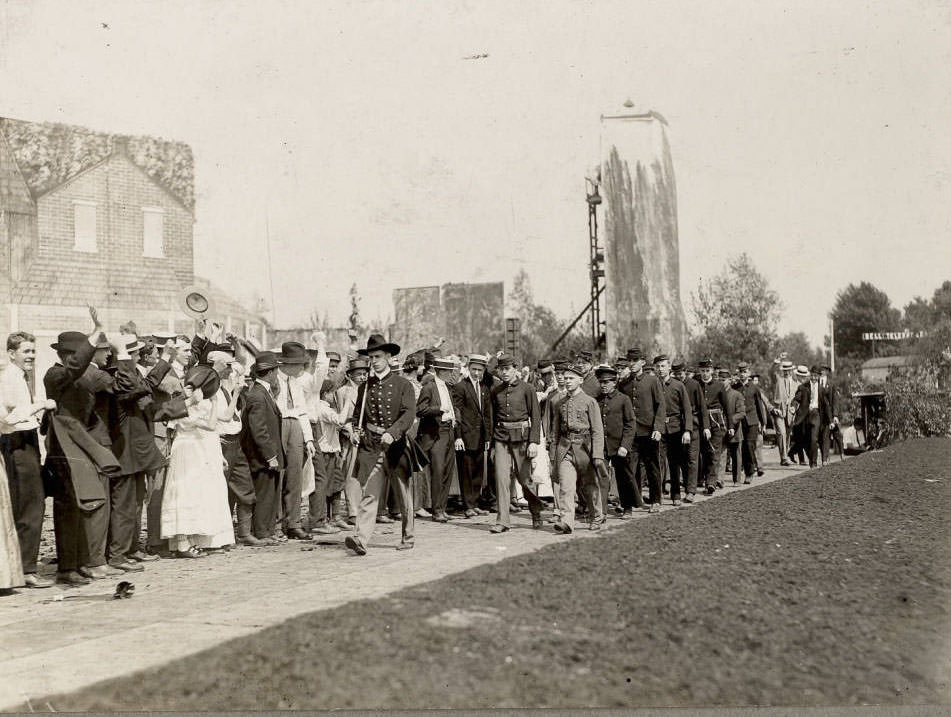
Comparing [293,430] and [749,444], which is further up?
[293,430]

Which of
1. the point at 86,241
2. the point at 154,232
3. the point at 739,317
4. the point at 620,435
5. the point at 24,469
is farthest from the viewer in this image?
the point at 739,317

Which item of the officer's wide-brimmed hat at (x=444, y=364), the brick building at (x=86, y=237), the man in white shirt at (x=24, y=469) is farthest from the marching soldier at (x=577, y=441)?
the brick building at (x=86, y=237)

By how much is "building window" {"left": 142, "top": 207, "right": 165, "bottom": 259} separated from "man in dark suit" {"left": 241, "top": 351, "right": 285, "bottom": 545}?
824cm

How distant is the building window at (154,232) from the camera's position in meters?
18.5

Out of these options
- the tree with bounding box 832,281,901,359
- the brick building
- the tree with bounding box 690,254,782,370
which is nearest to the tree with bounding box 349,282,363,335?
the brick building

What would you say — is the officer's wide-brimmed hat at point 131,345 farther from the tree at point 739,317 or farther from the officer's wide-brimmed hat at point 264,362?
the tree at point 739,317

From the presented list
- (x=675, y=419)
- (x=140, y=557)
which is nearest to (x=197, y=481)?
(x=140, y=557)

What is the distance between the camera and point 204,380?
397 inches

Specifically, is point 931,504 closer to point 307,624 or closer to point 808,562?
point 808,562

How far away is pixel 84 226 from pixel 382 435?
12400mm

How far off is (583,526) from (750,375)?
9017 mm

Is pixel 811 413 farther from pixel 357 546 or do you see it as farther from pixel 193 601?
pixel 193 601

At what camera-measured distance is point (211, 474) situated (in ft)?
33.2

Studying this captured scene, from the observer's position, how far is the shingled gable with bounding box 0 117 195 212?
13.6 meters
